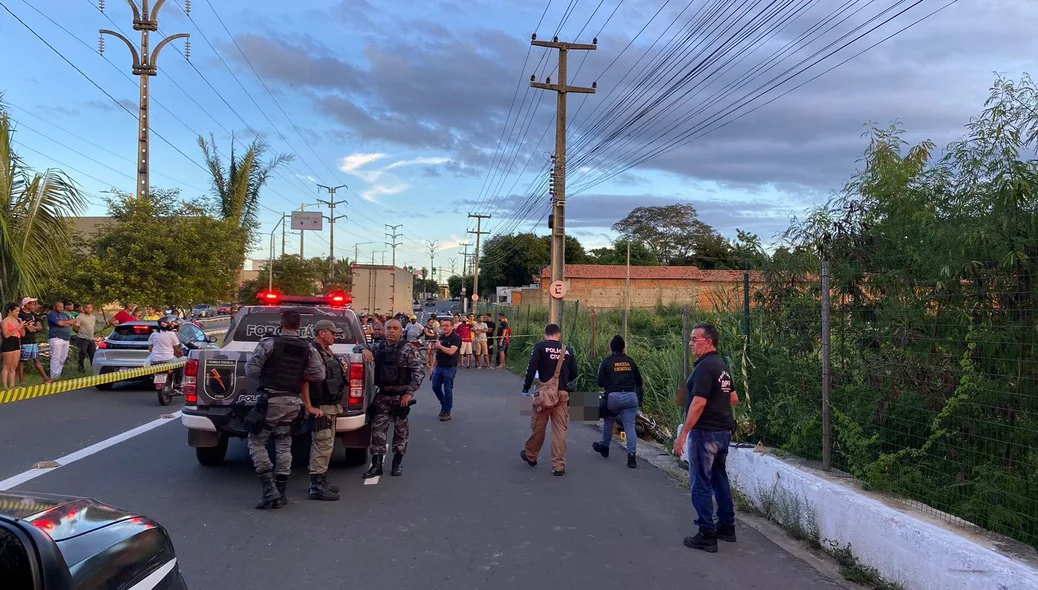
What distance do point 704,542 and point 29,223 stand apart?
16.2 metres

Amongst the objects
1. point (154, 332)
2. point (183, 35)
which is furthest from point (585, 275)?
point (154, 332)

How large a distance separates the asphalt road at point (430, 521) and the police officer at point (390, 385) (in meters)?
0.42

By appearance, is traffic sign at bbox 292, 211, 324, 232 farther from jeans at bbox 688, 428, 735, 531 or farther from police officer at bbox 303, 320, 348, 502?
jeans at bbox 688, 428, 735, 531

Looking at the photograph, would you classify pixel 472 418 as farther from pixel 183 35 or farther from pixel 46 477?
pixel 183 35

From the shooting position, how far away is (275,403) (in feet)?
22.1

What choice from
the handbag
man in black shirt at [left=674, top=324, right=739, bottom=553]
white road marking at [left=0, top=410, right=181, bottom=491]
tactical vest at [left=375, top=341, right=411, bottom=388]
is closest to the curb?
man in black shirt at [left=674, top=324, right=739, bottom=553]

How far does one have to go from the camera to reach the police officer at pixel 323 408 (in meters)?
7.11

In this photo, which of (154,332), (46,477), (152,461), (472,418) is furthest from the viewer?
(154,332)

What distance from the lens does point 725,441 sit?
609 cm

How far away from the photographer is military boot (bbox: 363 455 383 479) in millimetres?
8125

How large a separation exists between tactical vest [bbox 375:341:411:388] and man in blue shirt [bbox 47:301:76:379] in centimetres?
1057

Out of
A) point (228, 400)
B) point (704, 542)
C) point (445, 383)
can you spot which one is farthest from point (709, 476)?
point (445, 383)

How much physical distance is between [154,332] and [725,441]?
1178 centimetres

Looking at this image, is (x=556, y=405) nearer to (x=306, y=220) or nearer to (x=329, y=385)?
(x=329, y=385)
